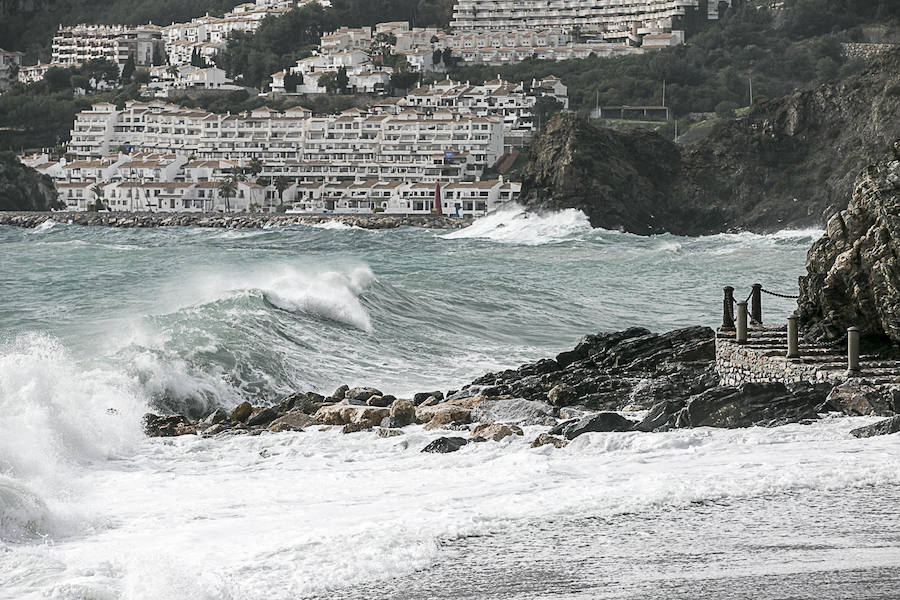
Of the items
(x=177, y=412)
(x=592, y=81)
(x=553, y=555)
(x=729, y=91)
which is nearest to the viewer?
(x=553, y=555)

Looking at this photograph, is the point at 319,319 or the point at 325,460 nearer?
the point at 325,460

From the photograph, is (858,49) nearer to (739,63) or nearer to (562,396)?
(739,63)

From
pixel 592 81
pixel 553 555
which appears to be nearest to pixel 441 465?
pixel 553 555

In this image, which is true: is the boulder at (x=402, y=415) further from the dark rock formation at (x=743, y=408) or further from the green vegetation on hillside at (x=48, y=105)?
the green vegetation on hillside at (x=48, y=105)

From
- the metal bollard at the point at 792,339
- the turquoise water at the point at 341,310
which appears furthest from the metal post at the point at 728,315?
the turquoise water at the point at 341,310

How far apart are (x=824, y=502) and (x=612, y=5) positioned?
525ft

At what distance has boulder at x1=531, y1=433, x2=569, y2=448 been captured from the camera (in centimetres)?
1105

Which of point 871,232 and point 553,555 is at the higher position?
point 871,232

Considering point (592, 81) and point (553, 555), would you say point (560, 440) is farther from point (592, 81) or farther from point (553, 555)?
point (592, 81)

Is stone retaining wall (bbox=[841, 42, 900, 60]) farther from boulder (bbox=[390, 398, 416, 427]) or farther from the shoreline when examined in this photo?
boulder (bbox=[390, 398, 416, 427])

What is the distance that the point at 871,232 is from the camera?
46.5 ft

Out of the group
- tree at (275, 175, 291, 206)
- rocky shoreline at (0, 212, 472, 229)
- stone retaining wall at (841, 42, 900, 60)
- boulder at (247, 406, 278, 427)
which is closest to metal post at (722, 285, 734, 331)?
boulder at (247, 406, 278, 427)

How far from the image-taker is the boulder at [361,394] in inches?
609

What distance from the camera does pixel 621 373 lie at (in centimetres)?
1678
